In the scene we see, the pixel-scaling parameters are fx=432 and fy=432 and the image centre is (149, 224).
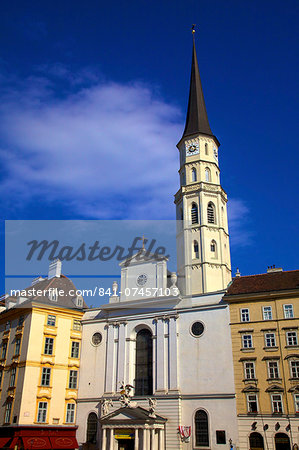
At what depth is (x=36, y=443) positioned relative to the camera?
120 ft

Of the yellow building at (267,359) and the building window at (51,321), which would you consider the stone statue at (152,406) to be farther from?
the building window at (51,321)

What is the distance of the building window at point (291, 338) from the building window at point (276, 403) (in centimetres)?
404

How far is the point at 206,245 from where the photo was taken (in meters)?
46.3

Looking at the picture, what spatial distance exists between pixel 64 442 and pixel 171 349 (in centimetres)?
1260

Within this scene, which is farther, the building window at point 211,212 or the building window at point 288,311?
the building window at point 211,212

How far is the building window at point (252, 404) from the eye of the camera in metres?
32.9

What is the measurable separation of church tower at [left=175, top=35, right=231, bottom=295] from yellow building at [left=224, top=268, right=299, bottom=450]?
8175 millimetres

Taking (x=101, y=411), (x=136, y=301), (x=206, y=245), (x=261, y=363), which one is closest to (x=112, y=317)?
(x=136, y=301)

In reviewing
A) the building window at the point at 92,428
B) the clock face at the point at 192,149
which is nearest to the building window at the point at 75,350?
the building window at the point at 92,428

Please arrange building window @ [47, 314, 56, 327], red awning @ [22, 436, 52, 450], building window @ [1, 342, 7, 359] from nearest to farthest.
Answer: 1. red awning @ [22, 436, 52, 450]
2. building window @ [47, 314, 56, 327]
3. building window @ [1, 342, 7, 359]

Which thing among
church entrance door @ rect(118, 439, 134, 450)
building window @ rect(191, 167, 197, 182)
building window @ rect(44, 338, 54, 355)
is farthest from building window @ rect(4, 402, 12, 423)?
building window @ rect(191, 167, 197, 182)

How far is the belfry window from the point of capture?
39.1m

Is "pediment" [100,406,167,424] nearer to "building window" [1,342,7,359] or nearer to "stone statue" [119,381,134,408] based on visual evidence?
"stone statue" [119,381,134,408]

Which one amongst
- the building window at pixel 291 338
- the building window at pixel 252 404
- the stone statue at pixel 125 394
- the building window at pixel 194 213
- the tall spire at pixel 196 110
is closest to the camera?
the building window at pixel 252 404
